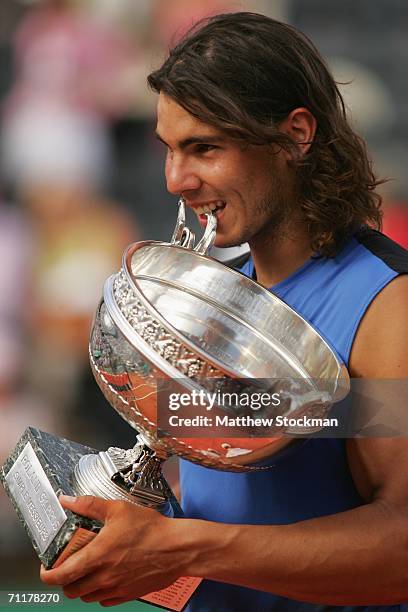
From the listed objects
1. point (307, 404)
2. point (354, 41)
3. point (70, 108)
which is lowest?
point (70, 108)

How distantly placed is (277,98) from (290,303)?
286 mm

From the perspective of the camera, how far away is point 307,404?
122cm

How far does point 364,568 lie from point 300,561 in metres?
0.07

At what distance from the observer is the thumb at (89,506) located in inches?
48.5

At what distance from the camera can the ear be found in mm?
1541

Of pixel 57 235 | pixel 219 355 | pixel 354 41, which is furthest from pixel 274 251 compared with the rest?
pixel 354 41

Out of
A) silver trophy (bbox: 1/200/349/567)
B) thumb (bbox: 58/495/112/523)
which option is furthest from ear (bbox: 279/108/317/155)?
thumb (bbox: 58/495/112/523)

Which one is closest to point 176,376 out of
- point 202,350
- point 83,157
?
point 202,350

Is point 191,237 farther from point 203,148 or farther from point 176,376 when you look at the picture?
point 176,376

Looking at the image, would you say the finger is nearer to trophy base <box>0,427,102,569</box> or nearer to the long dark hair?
trophy base <box>0,427,102,569</box>

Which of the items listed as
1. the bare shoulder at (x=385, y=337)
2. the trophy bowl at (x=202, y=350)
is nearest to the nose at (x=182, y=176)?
the trophy bowl at (x=202, y=350)

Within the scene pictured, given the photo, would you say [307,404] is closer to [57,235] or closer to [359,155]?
[359,155]

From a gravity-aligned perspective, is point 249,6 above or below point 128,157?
above

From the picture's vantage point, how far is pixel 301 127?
1.56 meters
